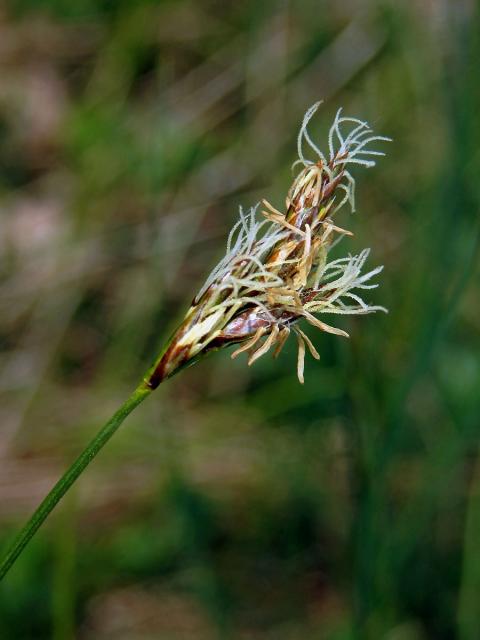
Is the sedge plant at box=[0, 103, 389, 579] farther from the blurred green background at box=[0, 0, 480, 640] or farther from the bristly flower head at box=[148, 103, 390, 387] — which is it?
the blurred green background at box=[0, 0, 480, 640]

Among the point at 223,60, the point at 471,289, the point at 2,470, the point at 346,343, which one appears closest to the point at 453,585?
the point at 346,343

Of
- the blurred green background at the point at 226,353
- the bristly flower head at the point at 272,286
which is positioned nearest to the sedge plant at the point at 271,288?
the bristly flower head at the point at 272,286

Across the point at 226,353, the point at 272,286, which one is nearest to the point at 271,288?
the point at 272,286

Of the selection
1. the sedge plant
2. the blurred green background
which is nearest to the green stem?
the sedge plant

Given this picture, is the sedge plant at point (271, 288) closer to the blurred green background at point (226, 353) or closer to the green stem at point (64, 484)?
the green stem at point (64, 484)

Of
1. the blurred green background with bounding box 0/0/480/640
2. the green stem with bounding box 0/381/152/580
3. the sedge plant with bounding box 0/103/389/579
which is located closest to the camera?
the green stem with bounding box 0/381/152/580

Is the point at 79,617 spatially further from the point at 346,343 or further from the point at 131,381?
the point at 346,343

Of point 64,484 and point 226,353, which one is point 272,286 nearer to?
point 64,484
